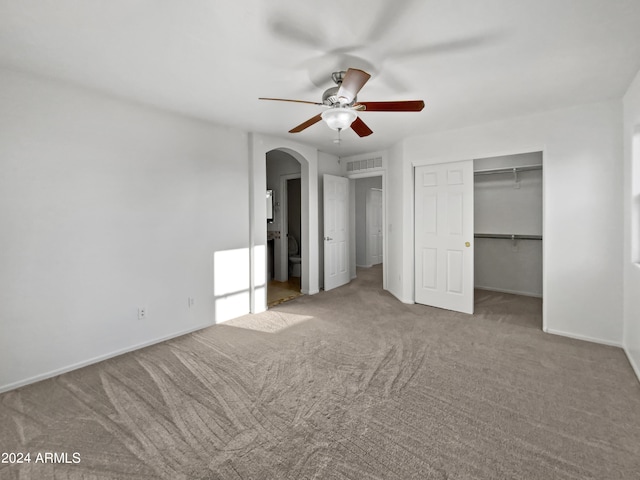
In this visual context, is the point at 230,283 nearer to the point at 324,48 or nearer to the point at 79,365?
the point at 79,365

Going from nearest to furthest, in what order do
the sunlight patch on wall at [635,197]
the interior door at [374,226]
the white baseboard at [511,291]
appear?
the sunlight patch on wall at [635,197] → the white baseboard at [511,291] → the interior door at [374,226]

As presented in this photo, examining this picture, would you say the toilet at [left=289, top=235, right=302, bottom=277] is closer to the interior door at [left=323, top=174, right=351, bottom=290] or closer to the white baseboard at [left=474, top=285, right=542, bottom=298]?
the interior door at [left=323, top=174, right=351, bottom=290]

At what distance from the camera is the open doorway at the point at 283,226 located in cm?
610

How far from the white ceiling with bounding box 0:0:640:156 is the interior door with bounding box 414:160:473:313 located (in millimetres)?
1254

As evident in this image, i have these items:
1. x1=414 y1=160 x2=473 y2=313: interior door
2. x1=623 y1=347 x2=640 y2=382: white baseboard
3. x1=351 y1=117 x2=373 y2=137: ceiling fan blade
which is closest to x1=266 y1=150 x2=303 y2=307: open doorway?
x1=414 y1=160 x2=473 y2=313: interior door

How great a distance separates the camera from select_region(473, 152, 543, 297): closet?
201 inches

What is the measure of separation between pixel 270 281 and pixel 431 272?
336 cm

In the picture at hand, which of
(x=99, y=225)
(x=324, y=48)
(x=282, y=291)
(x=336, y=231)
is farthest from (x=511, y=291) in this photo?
(x=99, y=225)

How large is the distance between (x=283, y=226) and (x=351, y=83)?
4.45m

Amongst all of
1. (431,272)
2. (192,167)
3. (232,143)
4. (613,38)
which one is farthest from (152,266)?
(613,38)

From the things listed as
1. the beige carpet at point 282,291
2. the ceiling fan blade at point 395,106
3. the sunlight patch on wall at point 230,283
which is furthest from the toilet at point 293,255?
A: the ceiling fan blade at point 395,106

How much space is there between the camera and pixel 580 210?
11.0 feet

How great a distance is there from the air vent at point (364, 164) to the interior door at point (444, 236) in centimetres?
113

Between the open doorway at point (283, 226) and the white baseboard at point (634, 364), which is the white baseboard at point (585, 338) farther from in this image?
the open doorway at point (283, 226)
